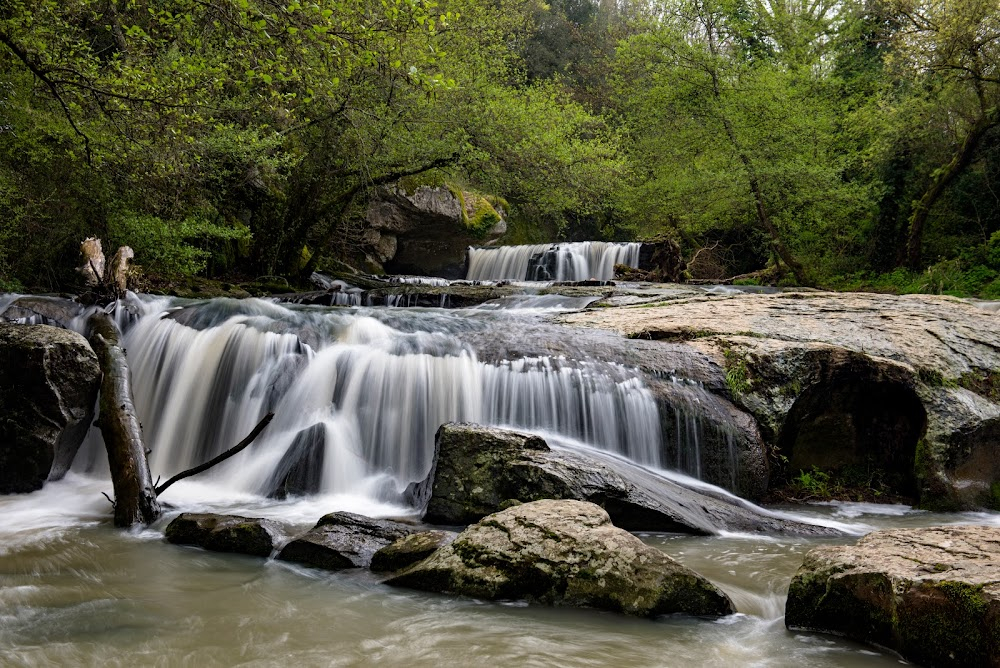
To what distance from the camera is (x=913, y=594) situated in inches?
109

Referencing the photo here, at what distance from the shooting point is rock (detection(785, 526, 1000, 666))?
259cm

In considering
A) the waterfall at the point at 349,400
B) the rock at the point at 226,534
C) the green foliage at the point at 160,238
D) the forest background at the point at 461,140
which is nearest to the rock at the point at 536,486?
the waterfall at the point at 349,400

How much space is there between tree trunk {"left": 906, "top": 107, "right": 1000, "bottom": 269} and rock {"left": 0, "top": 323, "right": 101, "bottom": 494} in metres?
16.6

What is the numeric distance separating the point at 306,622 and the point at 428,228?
18.6 m

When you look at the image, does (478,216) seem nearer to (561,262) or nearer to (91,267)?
(561,262)

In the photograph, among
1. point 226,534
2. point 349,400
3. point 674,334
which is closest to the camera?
point 226,534

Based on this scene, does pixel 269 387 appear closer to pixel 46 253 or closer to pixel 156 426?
pixel 156 426

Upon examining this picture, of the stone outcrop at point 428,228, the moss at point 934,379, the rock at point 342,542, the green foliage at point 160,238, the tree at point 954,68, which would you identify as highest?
the tree at point 954,68

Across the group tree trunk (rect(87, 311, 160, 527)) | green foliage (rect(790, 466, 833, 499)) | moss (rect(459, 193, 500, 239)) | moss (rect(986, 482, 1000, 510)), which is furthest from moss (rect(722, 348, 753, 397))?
moss (rect(459, 193, 500, 239))

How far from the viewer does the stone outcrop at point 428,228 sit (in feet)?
66.8

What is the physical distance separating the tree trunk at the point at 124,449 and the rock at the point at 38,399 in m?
0.29

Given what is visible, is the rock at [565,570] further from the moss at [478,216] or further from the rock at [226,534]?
the moss at [478,216]

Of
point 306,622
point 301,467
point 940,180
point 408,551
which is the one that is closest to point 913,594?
point 408,551

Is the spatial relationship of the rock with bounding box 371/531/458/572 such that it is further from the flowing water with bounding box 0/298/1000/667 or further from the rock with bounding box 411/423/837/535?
the rock with bounding box 411/423/837/535
